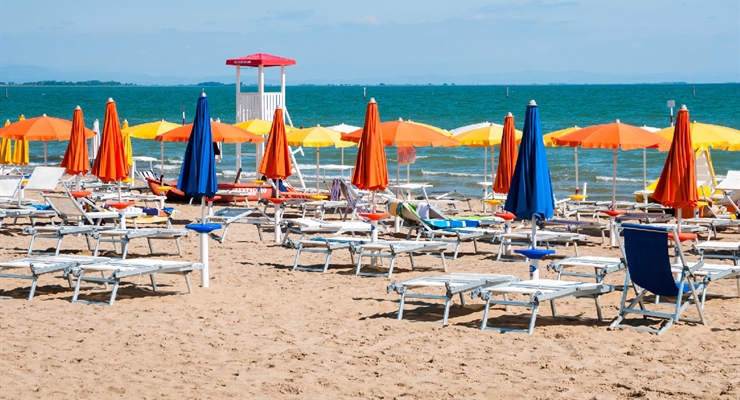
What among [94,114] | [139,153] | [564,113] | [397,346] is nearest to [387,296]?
Result: [397,346]

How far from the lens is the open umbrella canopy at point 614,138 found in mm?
12328

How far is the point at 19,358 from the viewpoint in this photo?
6125mm

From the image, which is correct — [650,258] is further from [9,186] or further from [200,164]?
[9,186]

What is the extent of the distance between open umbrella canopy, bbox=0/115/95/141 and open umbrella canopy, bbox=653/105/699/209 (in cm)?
829

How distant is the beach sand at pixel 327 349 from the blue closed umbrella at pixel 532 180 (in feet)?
2.62

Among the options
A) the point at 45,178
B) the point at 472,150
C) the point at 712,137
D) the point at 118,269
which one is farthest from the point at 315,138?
the point at 472,150

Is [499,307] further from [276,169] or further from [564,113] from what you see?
[564,113]

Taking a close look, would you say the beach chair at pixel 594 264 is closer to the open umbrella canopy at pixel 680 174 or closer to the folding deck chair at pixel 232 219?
the open umbrella canopy at pixel 680 174

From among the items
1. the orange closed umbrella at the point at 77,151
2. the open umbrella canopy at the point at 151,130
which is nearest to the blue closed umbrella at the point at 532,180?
the orange closed umbrella at the point at 77,151

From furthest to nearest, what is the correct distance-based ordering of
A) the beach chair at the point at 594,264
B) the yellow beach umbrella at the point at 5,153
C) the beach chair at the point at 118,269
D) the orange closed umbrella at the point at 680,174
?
the yellow beach umbrella at the point at 5,153 < the orange closed umbrella at the point at 680,174 < the beach chair at the point at 594,264 < the beach chair at the point at 118,269

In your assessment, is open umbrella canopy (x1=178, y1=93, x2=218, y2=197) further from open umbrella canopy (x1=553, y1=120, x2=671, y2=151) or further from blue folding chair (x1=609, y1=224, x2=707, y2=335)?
open umbrella canopy (x1=553, y1=120, x2=671, y2=151)

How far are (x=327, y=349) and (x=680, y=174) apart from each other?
16.7ft

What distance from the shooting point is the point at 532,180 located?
8508 millimetres

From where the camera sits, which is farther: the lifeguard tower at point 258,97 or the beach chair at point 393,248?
the lifeguard tower at point 258,97
